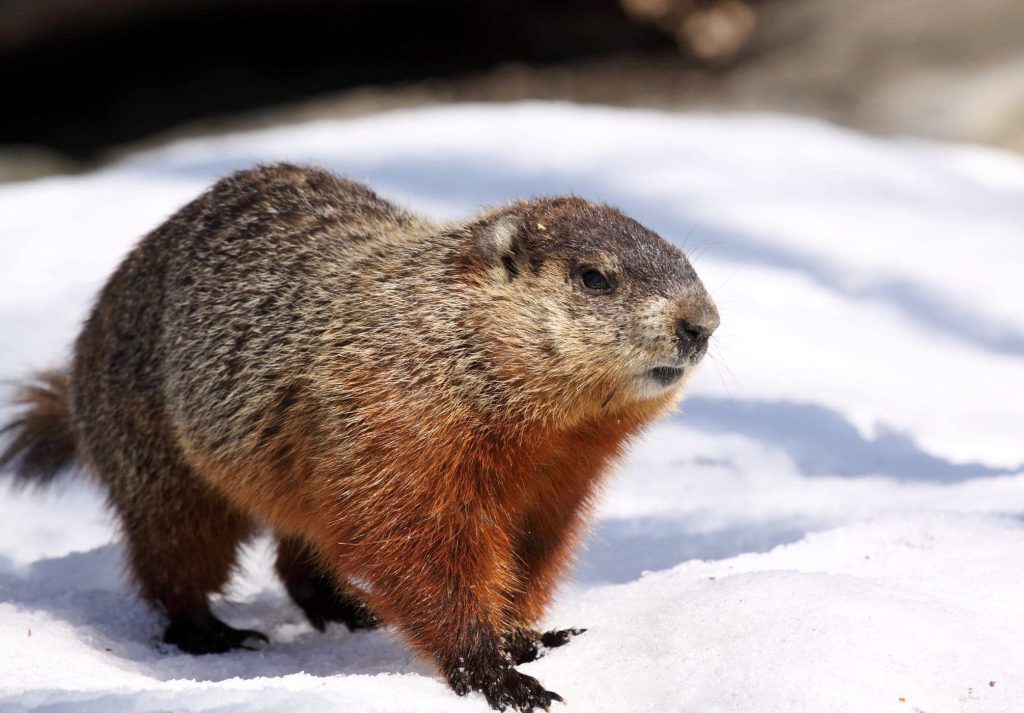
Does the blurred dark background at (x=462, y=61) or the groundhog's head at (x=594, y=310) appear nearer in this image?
the groundhog's head at (x=594, y=310)

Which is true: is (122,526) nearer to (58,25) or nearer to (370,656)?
(370,656)

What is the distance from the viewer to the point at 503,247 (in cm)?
411

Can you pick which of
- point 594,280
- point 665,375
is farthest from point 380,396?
point 665,375

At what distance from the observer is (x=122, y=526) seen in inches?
192

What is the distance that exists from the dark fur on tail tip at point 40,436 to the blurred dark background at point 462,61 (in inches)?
257

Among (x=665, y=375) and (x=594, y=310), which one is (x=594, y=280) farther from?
(x=665, y=375)

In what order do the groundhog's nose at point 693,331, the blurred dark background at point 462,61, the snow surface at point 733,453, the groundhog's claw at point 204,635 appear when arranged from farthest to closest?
the blurred dark background at point 462,61
the groundhog's claw at point 204,635
the groundhog's nose at point 693,331
the snow surface at point 733,453

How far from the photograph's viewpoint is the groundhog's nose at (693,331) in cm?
378

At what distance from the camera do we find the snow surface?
3514 millimetres

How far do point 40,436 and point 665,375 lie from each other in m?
2.99

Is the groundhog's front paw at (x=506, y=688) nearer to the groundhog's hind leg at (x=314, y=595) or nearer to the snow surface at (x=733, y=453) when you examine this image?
the snow surface at (x=733, y=453)

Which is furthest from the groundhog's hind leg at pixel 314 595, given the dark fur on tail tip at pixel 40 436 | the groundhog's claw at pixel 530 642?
the dark fur on tail tip at pixel 40 436

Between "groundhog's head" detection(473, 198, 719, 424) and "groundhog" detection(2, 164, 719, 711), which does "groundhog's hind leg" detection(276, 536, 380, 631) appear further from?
"groundhog's head" detection(473, 198, 719, 424)

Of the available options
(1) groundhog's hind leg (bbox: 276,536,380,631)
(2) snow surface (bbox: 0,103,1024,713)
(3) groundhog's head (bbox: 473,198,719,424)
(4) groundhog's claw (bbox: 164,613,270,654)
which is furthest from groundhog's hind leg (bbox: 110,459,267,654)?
(3) groundhog's head (bbox: 473,198,719,424)
